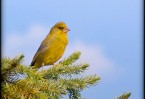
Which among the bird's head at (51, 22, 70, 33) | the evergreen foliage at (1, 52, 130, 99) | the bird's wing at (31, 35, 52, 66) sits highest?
the bird's head at (51, 22, 70, 33)

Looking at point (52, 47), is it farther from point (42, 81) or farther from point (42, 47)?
point (42, 81)

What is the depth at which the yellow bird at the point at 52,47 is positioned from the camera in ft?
3.24

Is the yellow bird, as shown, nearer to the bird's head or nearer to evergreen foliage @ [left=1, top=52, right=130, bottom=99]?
the bird's head

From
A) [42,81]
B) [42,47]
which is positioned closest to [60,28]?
[42,47]

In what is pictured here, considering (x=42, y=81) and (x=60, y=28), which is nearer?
(x=42, y=81)

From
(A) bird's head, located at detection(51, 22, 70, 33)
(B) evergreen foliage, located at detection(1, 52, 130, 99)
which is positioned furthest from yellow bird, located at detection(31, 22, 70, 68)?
(B) evergreen foliage, located at detection(1, 52, 130, 99)

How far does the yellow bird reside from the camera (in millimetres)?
988

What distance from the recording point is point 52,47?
3.48 ft

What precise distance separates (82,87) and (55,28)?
1.01ft

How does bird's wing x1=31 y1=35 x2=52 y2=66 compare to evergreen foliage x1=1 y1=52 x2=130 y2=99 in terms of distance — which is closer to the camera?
evergreen foliage x1=1 y1=52 x2=130 y2=99

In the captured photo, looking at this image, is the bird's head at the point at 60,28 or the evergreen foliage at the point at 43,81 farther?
the bird's head at the point at 60,28

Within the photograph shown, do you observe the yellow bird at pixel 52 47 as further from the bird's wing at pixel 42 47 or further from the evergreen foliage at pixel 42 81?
the evergreen foliage at pixel 42 81

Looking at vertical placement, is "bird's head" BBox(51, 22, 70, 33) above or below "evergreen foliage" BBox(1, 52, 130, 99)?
above

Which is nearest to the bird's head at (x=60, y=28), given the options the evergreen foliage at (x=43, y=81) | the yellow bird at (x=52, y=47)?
the yellow bird at (x=52, y=47)
